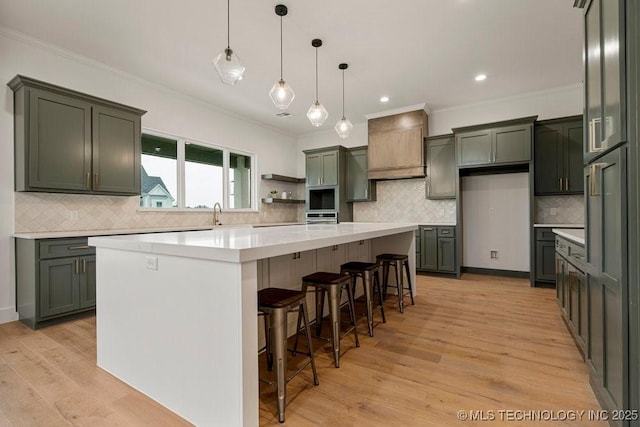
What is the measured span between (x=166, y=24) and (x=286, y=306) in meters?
3.05

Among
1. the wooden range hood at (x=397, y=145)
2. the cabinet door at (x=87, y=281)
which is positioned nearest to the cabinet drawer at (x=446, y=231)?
the wooden range hood at (x=397, y=145)

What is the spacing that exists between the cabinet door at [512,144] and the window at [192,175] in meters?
4.37

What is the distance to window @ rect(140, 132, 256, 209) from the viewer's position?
441 centimetres

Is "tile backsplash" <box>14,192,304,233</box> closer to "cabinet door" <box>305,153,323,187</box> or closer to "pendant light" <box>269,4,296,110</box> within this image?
"cabinet door" <box>305,153,323,187</box>

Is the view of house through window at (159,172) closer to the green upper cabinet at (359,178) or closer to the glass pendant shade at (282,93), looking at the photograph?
the glass pendant shade at (282,93)

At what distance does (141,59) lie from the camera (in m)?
3.63

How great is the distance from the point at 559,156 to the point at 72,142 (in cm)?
630

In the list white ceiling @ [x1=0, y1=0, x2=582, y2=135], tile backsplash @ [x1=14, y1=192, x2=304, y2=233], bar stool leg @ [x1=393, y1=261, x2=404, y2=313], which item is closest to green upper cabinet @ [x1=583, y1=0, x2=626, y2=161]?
white ceiling @ [x1=0, y1=0, x2=582, y2=135]

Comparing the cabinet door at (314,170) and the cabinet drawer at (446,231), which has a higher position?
the cabinet door at (314,170)

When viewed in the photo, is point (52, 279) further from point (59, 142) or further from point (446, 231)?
point (446, 231)

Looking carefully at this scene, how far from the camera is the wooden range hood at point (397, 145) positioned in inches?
211

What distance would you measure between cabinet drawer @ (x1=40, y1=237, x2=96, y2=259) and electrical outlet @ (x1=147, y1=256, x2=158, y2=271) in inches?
79.4

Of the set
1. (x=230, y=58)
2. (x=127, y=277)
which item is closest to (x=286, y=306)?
(x=127, y=277)

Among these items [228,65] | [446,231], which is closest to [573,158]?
[446,231]
